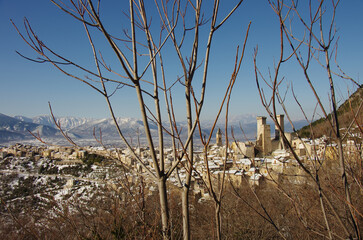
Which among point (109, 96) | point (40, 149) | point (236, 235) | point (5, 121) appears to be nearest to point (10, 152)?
point (40, 149)

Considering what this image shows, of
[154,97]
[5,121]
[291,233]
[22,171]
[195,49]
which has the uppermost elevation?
[5,121]

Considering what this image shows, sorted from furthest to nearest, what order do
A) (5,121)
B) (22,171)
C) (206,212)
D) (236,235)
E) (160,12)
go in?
(5,121)
(22,171)
(206,212)
(236,235)
(160,12)

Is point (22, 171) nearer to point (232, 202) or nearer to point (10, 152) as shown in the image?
point (10, 152)

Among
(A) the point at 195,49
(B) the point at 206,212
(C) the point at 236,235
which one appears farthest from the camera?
(B) the point at 206,212

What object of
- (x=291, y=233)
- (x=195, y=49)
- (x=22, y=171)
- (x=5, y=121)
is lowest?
(x=22, y=171)

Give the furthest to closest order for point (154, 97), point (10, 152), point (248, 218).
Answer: point (10, 152) → point (248, 218) → point (154, 97)

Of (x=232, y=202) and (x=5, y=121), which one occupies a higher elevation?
(x=5, y=121)

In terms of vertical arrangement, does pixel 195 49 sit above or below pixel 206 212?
above

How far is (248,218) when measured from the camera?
323 inches

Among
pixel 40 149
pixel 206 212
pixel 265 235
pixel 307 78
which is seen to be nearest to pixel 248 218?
pixel 265 235

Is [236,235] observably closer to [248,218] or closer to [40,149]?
[248,218]

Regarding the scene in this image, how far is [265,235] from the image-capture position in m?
6.86

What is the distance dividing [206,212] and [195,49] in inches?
381

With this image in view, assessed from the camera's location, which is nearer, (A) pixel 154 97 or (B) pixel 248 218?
(A) pixel 154 97
